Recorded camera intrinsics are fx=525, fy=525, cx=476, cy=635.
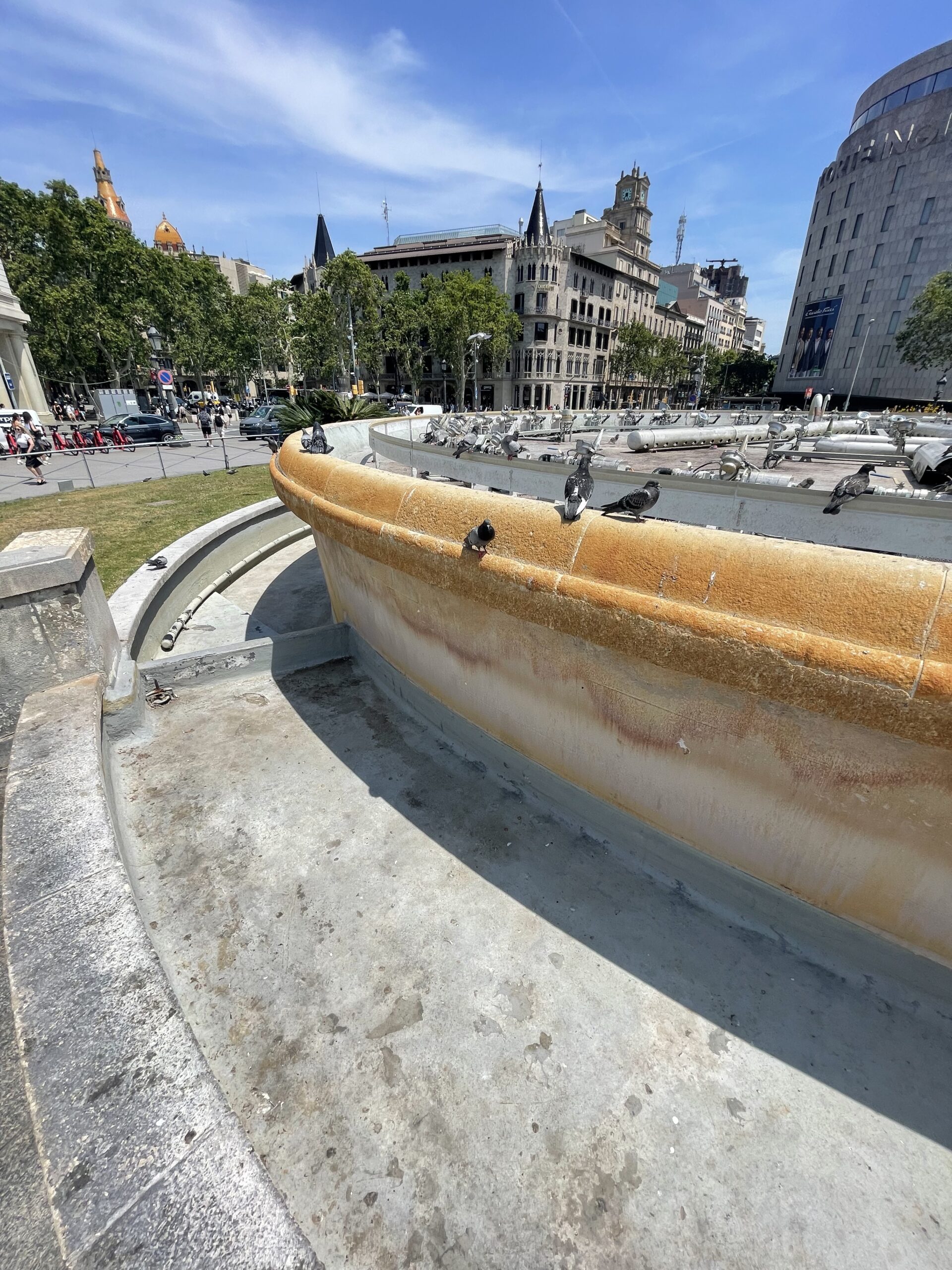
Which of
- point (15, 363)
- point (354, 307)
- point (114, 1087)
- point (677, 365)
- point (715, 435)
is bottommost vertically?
point (114, 1087)

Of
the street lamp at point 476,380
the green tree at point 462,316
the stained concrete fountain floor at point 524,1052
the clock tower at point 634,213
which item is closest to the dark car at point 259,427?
the green tree at point 462,316

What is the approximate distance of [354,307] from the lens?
45.1 meters

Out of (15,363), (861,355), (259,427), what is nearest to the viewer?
(259,427)

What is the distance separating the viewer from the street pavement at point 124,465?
14.1 meters

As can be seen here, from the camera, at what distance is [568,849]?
118 inches

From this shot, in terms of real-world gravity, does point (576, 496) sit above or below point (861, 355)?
below

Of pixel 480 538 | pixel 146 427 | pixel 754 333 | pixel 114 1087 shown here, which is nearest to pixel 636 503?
pixel 480 538

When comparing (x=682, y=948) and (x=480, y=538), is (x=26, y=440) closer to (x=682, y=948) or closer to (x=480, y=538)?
(x=480, y=538)

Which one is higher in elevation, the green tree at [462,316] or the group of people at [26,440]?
the green tree at [462,316]

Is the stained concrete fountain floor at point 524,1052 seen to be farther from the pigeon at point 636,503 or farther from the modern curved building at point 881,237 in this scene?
the modern curved building at point 881,237

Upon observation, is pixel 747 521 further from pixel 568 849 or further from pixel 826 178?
pixel 826 178

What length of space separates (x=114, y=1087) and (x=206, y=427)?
3119 centimetres

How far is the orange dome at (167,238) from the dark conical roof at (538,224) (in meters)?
76.5

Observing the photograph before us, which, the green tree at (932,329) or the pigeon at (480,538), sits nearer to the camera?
the pigeon at (480,538)
